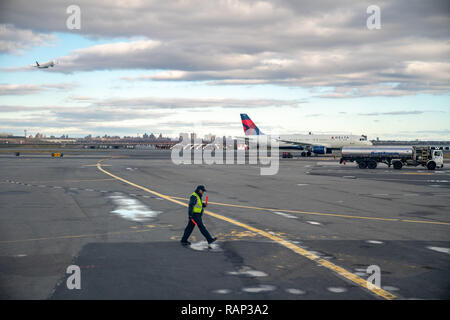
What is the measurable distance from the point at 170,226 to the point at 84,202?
28.0 ft

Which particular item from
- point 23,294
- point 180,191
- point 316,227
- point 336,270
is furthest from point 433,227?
point 180,191

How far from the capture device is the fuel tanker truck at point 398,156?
50844mm

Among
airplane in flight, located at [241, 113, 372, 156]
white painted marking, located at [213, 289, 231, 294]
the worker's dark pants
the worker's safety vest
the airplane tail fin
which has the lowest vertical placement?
white painted marking, located at [213, 289, 231, 294]

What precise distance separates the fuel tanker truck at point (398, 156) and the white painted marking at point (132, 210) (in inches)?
1467

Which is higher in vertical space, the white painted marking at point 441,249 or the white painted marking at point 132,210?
the white painted marking at point 132,210

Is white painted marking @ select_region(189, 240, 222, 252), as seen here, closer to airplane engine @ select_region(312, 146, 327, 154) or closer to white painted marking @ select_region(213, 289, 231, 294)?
white painted marking @ select_region(213, 289, 231, 294)

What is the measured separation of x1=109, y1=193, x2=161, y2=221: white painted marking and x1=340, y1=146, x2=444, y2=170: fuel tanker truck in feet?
122

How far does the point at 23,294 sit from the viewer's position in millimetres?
8727

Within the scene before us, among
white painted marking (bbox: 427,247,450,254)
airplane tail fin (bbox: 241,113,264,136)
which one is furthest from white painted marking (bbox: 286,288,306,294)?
airplane tail fin (bbox: 241,113,264,136)

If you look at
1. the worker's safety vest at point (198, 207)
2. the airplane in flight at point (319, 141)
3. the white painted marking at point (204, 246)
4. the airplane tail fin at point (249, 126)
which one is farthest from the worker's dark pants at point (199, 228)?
the airplane tail fin at point (249, 126)

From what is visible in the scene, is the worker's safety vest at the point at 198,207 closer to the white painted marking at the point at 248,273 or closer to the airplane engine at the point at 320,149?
the white painted marking at the point at 248,273

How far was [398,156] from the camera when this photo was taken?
5147 cm

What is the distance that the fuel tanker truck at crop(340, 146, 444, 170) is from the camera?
50.8 meters
